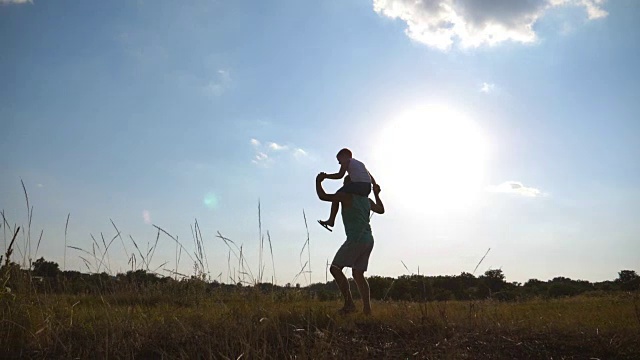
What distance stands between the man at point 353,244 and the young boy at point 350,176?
6cm

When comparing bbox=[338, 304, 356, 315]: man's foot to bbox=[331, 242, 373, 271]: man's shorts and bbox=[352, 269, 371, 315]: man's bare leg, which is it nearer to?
bbox=[352, 269, 371, 315]: man's bare leg

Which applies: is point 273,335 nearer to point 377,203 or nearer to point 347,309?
point 347,309

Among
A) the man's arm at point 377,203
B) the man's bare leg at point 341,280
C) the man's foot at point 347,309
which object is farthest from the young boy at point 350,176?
the man's foot at point 347,309

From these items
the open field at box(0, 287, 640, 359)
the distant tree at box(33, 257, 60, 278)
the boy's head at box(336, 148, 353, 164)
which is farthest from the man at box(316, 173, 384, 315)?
the distant tree at box(33, 257, 60, 278)

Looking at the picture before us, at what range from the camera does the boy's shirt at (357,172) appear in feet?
19.6

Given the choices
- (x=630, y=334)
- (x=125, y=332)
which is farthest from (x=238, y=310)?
(x=630, y=334)

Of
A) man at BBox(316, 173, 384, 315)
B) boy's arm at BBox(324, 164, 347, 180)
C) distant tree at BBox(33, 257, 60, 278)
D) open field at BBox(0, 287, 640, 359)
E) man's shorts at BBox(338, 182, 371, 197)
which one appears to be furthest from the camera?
boy's arm at BBox(324, 164, 347, 180)

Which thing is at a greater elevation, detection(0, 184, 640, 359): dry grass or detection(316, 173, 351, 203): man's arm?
detection(316, 173, 351, 203): man's arm

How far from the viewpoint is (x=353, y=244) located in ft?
18.6

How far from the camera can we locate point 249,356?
3.04m

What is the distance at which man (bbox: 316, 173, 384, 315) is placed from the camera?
5.52 meters

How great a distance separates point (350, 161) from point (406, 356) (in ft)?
10.2

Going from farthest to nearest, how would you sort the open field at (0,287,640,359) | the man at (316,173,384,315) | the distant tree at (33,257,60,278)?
the man at (316,173,384,315) < the distant tree at (33,257,60,278) < the open field at (0,287,640,359)

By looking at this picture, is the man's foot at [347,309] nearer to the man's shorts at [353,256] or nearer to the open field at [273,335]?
the open field at [273,335]
